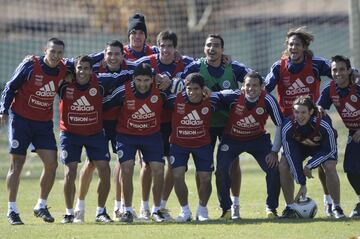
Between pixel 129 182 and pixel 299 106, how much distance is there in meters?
2.22

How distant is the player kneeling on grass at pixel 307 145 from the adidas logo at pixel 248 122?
0.45 meters

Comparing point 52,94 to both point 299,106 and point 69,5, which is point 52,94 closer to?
point 299,106

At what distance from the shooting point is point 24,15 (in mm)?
29562

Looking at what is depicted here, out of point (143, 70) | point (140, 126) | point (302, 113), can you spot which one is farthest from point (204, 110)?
point (302, 113)

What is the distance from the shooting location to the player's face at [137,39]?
1380 centimetres

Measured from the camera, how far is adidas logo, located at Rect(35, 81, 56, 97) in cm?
1273

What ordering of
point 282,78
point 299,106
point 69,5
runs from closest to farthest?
point 299,106
point 282,78
point 69,5

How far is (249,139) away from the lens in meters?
13.3

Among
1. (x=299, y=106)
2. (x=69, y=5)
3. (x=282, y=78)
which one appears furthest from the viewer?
(x=69, y=5)

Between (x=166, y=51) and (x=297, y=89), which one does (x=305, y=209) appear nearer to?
(x=297, y=89)

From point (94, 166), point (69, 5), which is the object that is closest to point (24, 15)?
point (69, 5)

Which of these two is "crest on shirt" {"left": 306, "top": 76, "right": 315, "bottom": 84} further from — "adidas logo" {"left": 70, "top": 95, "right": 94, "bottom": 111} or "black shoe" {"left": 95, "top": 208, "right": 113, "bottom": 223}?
"black shoe" {"left": 95, "top": 208, "right": 113, "bottom": 223}

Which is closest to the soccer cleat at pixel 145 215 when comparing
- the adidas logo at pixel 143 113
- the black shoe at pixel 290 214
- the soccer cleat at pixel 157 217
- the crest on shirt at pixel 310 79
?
the soccer cleat at pixel 157 217

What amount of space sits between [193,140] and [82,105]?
1426mm
